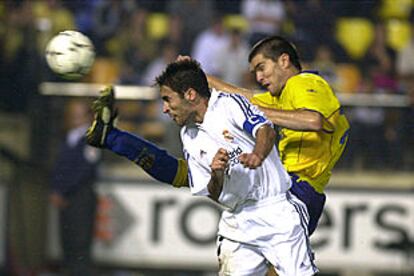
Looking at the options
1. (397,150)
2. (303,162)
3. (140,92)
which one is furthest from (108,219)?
(303,162)

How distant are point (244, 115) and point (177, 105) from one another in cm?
37

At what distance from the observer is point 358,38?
10.8 meters

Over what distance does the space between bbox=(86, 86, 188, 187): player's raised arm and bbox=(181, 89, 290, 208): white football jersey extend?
0.64 meters

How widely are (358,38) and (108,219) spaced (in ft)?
10.5

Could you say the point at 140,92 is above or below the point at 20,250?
above

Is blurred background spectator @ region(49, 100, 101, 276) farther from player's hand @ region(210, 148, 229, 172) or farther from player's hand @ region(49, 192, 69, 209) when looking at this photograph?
player's hand @ region(210, 148, 229, 172)

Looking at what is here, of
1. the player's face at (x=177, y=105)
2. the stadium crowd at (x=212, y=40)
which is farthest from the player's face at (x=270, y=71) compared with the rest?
the stadium crowd at (x=212, y=40)

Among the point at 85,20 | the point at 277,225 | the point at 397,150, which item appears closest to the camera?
the point at 277,225

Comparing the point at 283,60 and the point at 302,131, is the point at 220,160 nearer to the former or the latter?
the point at 302,131

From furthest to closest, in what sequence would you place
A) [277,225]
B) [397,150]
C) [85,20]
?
[85,20] → [397,150] → [277,225]

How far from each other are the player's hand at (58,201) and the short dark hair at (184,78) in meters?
4.77

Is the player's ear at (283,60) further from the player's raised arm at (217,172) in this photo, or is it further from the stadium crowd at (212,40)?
the stadium crowd at (212,40)

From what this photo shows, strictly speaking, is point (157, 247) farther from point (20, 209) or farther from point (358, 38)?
point (358, 38)

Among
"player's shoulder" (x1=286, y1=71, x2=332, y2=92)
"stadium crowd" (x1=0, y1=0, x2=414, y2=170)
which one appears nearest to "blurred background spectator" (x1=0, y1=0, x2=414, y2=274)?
"stadium crowd" (x1=0, y1=0, x2=414, y2=170)
